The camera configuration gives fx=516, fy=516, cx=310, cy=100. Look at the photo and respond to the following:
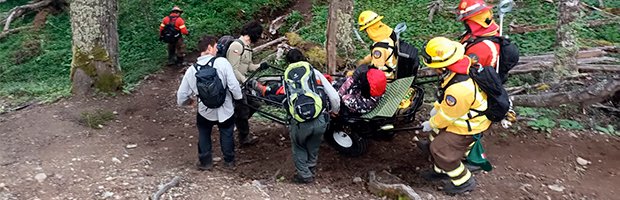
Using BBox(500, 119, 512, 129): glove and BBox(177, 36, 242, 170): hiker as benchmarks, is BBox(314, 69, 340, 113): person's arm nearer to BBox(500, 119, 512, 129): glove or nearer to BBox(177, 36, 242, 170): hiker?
BBox(177, 36, 242, 170): hiker

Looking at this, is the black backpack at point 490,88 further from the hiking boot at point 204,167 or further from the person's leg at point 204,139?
the hiking boot at point 204,167

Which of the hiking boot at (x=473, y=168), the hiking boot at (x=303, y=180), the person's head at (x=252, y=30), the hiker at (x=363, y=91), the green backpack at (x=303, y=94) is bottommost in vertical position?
the hiking boot at (x=473, y=168)

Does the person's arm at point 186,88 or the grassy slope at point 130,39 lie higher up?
the person's arm at point 186,88

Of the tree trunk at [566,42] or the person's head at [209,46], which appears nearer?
the person's head at [209,46]

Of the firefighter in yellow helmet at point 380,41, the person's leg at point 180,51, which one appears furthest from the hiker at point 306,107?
the person's leg at point 180,51

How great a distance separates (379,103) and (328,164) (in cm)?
103

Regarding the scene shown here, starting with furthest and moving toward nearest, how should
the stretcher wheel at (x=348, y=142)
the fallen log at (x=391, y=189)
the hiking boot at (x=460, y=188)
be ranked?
the stretcher wheel at (x=348, y=142) → the hiking boot at (x=460, y=188) → the fallen log at (x=391, y=189)

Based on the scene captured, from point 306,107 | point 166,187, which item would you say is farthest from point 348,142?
point 166,187

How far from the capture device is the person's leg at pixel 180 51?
11211mm

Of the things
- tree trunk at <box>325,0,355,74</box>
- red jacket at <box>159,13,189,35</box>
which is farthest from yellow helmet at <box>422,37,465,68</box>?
red jacket at <box>159,13,189,35</box>

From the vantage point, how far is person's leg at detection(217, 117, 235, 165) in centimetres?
591

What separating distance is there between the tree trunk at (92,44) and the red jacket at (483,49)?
224 inches

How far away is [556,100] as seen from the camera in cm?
686

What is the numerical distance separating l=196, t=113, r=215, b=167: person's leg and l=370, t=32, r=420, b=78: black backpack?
221 cm
